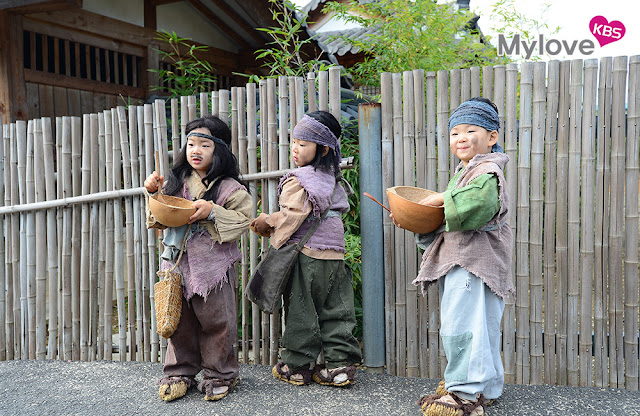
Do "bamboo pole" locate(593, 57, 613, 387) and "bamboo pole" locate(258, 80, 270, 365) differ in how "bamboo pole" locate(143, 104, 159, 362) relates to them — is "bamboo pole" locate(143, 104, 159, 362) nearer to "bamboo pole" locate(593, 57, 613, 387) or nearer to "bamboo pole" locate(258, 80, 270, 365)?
"bamboo pole" locate(258, 80, 270, 365)

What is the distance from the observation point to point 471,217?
7.67ft

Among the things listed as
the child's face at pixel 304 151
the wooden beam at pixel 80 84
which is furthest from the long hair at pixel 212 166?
the wooden beam at pixel 80 84

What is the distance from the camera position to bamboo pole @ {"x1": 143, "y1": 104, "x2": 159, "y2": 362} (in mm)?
3584

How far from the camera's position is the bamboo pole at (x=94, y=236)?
3773 mm

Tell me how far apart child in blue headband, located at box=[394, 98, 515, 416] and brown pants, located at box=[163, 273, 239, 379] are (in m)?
1.17

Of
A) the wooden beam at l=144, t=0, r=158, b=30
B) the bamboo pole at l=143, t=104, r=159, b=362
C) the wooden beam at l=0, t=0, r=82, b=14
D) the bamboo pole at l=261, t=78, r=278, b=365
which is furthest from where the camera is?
the wooden beam at l=144, t=0, r=158, b=30

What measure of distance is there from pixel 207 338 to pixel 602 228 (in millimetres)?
2440

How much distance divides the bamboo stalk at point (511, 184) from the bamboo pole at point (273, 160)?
1468mm

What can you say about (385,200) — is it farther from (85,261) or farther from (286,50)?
(85,261)

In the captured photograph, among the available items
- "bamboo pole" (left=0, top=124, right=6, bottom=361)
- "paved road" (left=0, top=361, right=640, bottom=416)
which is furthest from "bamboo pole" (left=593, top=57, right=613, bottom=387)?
"bamboo pole" (left=0, top=124, right=6, bottom=361)

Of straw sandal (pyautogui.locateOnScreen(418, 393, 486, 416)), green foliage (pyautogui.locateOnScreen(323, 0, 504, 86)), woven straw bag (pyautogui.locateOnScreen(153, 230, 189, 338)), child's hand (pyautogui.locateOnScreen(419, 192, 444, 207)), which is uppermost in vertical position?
green foliage (pyautogui.locateOnScreen(323, 0, 504, 86))

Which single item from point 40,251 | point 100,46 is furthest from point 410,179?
point 100,46

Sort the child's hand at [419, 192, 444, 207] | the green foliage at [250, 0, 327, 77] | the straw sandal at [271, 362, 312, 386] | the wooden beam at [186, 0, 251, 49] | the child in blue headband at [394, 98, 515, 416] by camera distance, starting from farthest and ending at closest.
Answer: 1. the wooden beam at [186, 0, 251, 49]
2. the green foliage at [250, 0, 327, 77]
3. the straw sandal at [271, 362, 312, 386]
4. the child's hand at [419, 192, 444, 207]
5. the child in blue headband at [394, 98, 515, 416]

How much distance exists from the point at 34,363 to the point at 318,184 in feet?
8.68
